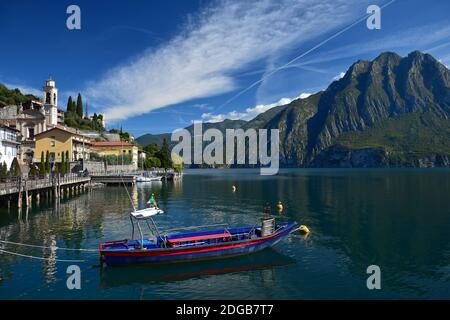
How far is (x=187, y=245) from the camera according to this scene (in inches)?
1206

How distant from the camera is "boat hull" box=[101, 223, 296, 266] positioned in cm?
2898

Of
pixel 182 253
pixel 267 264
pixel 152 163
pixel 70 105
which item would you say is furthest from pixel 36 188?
pixel 70 105

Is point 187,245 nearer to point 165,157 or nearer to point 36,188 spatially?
point 36,188

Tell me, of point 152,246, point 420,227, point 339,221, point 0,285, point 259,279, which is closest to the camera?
point 0,285

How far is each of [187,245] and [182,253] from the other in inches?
34.3

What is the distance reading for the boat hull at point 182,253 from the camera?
95.1 ft

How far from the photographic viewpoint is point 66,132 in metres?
113

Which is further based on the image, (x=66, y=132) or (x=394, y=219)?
(x=66, y=132)

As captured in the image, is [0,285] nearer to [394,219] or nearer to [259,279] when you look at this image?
[259,279]

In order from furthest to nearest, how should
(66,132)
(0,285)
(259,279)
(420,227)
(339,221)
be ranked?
(66,132) → (339,221) → (420,227) → (259,279) → (0,285)

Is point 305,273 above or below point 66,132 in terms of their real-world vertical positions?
below
